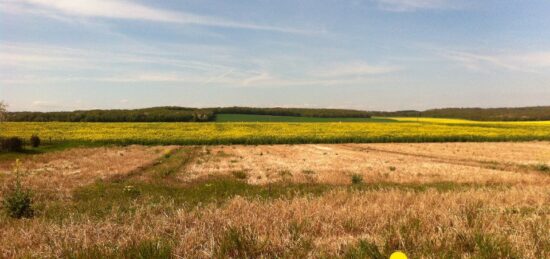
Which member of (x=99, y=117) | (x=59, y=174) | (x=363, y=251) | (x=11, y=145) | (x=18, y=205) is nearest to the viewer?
(x=363, y=251)

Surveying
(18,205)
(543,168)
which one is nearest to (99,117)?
(543,168)

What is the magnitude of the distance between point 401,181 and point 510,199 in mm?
8846

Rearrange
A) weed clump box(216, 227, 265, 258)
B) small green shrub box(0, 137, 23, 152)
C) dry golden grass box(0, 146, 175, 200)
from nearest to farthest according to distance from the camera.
Answer: weed clump box(216, 227, 265, 258), dry golden grass box(0, 146, 175, 200), small green shrub box(0, 137, 23, 152)

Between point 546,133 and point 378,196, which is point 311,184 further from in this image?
point 546,133

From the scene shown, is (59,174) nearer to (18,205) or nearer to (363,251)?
(18,205)

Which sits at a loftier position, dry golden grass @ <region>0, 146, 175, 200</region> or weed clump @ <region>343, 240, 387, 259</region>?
weed clump @ <region>343, 240, 387, 259</region>

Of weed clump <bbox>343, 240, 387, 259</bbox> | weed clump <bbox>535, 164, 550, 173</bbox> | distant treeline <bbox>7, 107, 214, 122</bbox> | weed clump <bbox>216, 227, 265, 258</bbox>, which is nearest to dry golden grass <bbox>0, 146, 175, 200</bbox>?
weed clump <bbox>216, 227, 265, 258</bbox>

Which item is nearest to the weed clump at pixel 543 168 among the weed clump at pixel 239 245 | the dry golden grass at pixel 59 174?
the weed clump at pixel 239 245

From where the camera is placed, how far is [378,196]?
7199 mm

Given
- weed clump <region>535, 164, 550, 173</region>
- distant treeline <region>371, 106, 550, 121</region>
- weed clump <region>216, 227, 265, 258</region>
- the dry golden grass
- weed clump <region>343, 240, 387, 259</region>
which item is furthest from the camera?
distant treeline <region>371, 106, 550, 121</region>

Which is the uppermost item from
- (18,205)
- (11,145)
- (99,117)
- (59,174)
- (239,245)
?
(99,117)

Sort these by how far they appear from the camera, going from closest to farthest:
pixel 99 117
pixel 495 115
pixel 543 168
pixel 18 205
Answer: pixel 18 205
pixel 543 168
pixel 99 117
pixel 495 115

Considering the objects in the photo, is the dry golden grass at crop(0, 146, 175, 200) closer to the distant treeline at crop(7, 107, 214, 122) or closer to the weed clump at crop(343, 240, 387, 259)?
the weed clump at crop(343, 240, 387, 259)

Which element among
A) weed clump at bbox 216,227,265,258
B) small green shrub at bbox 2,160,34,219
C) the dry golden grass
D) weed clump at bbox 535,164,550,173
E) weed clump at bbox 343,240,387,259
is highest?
weed clump at bbox 343,240,387,259
